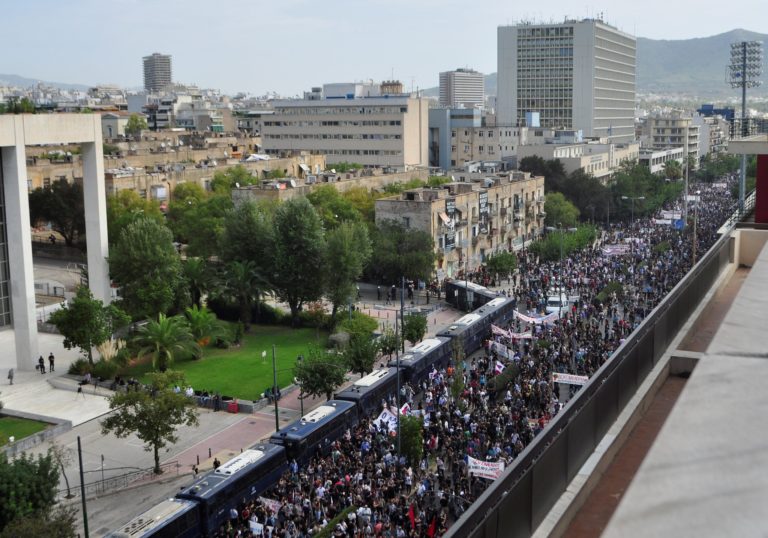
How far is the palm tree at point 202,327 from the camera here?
132ft

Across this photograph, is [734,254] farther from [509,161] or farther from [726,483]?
[509,161]

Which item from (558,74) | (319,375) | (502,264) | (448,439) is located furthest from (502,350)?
(558,74)

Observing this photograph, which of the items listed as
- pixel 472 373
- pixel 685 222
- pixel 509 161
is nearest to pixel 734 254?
pixel 472 373

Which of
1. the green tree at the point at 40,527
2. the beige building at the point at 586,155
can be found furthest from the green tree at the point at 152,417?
the beige building at the point at 586,155

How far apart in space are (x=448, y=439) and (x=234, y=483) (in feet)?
21.5

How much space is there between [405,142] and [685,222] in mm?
46384

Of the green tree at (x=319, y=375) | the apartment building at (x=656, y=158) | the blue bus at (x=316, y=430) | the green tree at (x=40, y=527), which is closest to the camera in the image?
the green tree at (x=40, y=527)

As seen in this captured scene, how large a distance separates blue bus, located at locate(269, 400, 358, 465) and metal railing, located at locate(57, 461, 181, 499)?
12.1 feet

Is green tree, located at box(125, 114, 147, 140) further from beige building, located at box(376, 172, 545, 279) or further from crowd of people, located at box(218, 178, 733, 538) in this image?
crowd of people, located at box(218, 178, 733, 538)

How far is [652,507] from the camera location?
2.26 m

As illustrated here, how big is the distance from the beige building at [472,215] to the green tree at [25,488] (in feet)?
121

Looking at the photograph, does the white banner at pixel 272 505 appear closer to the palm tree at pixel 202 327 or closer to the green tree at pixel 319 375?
the green tree at pixel 319 375

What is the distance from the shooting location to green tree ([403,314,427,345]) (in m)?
39.0

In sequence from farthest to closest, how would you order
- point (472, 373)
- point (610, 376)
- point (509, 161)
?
point (509, 161) → point (472, 373) → point (610, 376)
